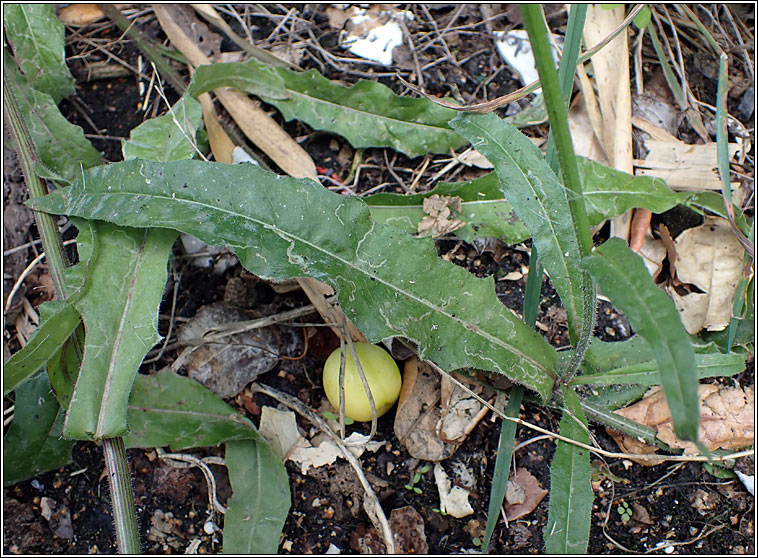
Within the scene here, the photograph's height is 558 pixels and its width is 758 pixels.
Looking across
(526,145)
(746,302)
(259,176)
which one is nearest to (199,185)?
(259,176)

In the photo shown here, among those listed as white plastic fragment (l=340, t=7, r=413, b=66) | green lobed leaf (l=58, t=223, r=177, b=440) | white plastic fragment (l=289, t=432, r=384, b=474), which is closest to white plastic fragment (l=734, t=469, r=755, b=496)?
white plastic fragment (l=289, t=432, r=384, b=474)

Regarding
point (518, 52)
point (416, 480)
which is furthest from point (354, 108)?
point (416, 480)

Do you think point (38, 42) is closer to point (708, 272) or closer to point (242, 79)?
point (242, 79)

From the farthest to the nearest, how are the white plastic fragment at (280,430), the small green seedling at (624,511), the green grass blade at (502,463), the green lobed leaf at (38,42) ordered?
the green lobed leaf at (38,42)
the white plastic fragment at (280,430)
the small green seedling at (624,511)
the green grass blade at (502,463)

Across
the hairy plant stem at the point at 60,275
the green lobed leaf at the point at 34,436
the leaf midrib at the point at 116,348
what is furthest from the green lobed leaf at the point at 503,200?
the green lobed leaf at the point at 34,436

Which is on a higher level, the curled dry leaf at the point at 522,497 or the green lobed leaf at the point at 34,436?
the green lobed leaf at the point at 34,436

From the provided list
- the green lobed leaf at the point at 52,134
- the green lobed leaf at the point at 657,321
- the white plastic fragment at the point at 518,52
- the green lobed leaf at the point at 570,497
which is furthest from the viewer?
the white plastic fragment at the point at 518,52

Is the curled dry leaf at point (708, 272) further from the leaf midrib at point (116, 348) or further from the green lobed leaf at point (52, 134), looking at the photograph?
the green lobed leaf at point (52, 134)

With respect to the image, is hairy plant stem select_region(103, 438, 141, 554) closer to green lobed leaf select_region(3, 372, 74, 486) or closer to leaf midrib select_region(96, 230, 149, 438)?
leaf midrib select_region(96, 230, 149, 438)
